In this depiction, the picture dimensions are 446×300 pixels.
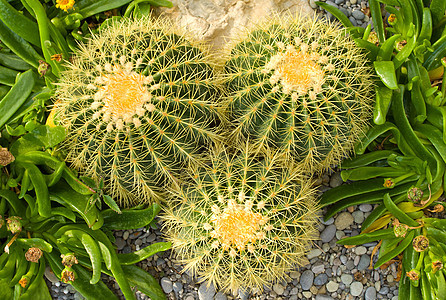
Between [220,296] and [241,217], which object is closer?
[241,217]

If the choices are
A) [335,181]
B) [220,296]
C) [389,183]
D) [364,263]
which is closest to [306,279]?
[364,263]

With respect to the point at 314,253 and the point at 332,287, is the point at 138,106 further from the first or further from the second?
the point at 332,287

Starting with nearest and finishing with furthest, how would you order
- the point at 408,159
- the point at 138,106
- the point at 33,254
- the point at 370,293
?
the point at 138,106 → the point at 33,254 → the point at 408,159 → the point at 370,293

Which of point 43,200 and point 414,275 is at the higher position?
point 43,200

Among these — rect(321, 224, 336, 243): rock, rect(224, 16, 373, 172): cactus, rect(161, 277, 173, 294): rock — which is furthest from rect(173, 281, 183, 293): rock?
rect(224, 16, 373, 172): cactus

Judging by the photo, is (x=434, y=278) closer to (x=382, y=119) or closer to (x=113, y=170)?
(x=382, y=119)

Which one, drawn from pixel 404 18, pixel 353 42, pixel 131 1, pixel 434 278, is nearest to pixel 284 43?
pixel 353 42

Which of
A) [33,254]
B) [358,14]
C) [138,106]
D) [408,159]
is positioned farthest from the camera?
[358,14]

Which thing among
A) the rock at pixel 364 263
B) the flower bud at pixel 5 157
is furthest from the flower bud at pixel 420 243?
the flower bud at pixel 5 157
